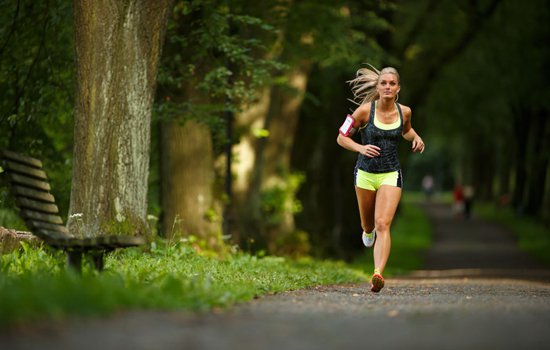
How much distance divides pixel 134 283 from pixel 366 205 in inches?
170

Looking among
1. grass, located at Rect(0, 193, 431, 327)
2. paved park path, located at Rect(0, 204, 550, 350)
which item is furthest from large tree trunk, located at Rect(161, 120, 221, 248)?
paved park path, located at Rect(0, 204, 550, 350)

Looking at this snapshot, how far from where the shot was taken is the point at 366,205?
12.5 metres

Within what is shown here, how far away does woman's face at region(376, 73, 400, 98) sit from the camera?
11977 millimetres

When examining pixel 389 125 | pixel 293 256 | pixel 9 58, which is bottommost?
pixel 293 256

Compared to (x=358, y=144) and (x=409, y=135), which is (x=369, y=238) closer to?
(x=409, y=135)

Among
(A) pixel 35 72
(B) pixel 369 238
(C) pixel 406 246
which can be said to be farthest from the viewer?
(C) pixel 406 246

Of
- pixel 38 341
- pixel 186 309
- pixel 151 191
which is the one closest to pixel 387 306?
pixel 186 309

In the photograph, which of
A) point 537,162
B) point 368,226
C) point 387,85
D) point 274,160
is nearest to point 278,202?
point 274,160

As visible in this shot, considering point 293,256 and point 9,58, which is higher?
point 9,58

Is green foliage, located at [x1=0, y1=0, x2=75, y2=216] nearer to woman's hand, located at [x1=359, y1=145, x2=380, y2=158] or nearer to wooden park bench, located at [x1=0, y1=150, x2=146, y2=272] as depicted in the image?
woman's hand, located at [x1=359, y1=145, x2=380, y2=158]

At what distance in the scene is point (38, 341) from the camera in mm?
6383

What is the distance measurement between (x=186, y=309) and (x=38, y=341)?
6.43 feet

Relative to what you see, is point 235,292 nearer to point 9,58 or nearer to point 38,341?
point 38,341

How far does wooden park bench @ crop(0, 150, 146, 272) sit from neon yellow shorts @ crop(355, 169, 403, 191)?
3.24 meters
